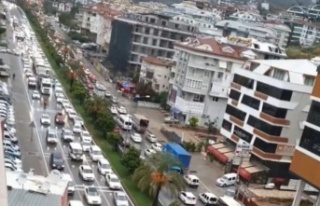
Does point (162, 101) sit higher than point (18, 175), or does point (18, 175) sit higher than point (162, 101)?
point (18, 175)

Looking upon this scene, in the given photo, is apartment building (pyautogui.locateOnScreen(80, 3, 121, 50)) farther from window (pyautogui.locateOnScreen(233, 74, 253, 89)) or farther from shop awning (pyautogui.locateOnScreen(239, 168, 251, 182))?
shop awning (pyautogui.locateOnScreen(239, 168, 251, 182))

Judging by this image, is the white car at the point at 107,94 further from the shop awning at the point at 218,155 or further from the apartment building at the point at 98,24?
the apartment building at the point at 98,24

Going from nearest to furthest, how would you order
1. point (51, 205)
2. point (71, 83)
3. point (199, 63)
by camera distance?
point (51, 205)
point (199, 63)
point (71, 83)

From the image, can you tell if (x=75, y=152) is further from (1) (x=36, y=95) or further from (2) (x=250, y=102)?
(1) (x=36, y=95)

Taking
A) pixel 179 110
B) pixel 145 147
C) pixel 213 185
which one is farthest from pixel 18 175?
pixel 179 110

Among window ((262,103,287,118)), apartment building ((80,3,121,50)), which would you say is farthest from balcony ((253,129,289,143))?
apartment building ((80,3,121,50))

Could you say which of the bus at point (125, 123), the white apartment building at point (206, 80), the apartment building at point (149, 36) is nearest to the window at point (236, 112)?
the bus at point (125, 123)

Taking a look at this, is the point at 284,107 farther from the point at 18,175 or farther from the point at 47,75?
the point at 47,75
